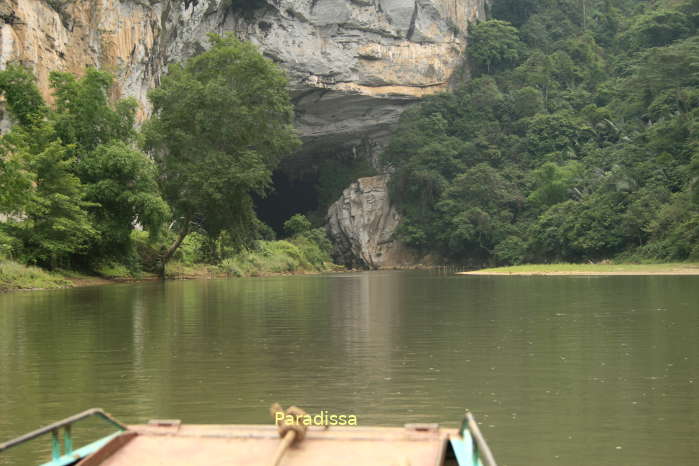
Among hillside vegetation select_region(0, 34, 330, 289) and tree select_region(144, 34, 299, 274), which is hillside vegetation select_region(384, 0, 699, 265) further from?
hillside vegetation select_region(0, 34, 330, 289)

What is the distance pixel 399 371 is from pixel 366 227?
56.2 meters

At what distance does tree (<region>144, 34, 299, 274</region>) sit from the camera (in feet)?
102

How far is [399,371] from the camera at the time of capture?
26.9ft

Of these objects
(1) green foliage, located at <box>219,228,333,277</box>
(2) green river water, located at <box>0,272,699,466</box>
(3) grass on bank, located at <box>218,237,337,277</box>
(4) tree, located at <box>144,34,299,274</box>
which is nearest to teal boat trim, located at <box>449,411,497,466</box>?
(2) green river water, located at <box>0,272,699,466</box>

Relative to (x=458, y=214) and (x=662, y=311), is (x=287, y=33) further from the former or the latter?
(x=662, y=311)

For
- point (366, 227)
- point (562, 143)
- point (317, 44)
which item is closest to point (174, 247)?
point (317, 44)

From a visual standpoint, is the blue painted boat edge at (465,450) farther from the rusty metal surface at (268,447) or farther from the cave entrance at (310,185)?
the cave entrance at (310,185)

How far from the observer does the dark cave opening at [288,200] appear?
70250mm

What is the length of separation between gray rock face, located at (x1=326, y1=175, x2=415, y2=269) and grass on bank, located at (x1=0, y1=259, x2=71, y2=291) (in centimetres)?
3892

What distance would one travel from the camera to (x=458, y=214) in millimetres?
57344

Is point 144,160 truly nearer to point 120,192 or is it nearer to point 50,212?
point 120,192

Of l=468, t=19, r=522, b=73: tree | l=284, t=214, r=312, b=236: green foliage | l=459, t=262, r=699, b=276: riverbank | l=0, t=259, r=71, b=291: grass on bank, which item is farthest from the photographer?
l=468, t=19, r=522, b=73: tree

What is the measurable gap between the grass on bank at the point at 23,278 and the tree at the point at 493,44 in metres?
46.1

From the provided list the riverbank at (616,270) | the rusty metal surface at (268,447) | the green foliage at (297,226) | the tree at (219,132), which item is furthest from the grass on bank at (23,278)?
the green foliage at (297,226)
